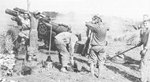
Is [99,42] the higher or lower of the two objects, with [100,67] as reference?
higher

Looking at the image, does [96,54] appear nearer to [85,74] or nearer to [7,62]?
[85,74]

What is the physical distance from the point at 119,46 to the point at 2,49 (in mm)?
5733

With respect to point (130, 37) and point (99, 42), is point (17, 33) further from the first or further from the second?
point (130, 37)

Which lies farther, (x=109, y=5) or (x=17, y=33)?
(x=109, y=5)

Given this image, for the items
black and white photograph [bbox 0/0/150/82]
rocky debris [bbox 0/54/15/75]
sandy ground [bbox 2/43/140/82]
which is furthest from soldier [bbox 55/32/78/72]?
rocky debris [bbox 0/54/15/75]

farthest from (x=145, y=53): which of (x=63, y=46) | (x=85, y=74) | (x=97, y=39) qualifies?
(x=63, y=46)

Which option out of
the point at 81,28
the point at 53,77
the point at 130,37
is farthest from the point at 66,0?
the point at 53,77

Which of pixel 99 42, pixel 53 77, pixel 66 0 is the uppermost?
pixel 66 0

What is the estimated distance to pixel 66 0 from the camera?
918 inches

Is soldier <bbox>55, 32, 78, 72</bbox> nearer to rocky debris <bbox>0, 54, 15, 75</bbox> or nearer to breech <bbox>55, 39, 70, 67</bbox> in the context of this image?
breech <bbox>55, 39, 70, 67</bbox>

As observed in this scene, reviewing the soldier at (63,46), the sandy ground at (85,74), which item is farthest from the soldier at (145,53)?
the soldier at (63,46)

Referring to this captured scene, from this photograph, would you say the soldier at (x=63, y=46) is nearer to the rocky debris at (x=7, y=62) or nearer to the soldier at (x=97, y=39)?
the soldier at (x=97, y=39)

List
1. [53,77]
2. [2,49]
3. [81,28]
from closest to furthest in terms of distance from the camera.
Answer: [53,77] < [2,49] < [81,28]

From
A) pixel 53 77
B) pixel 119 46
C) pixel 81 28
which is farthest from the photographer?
pixel 81 28
